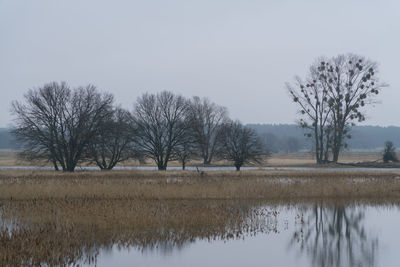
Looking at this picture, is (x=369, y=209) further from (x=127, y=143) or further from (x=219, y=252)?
(x=127, y=143)

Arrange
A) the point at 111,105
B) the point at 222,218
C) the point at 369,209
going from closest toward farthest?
the point at 222,218 < the point at 369,209 < the point at 111,105

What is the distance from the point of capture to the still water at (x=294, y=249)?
11820 mm

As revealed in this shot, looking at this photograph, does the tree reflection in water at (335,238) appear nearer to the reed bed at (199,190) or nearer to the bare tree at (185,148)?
the reed bed at (199,190)

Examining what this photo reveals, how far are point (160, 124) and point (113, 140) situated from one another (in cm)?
544

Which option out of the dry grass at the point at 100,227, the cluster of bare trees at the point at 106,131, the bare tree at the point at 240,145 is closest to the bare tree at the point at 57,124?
the cluster of bare trees at the point at 106,131

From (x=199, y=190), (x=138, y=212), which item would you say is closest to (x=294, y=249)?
(x=138, y=212)

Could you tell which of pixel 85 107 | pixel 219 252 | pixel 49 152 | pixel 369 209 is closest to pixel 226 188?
pixel 369 209

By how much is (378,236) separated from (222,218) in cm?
530

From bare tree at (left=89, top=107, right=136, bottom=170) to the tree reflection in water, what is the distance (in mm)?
28149

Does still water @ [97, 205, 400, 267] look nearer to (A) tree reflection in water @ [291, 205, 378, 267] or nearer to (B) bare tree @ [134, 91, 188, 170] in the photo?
(A) tree reflection in water @ [291, 205, 378, 267]

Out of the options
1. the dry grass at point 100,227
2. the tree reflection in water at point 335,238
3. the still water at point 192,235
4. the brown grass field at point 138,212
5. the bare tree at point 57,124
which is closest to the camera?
the dry grass at point 100,227

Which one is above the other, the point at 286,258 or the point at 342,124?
the point at 342,124

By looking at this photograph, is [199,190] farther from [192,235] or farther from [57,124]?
[57,124]

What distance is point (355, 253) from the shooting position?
12.9 metres
